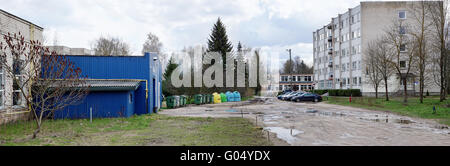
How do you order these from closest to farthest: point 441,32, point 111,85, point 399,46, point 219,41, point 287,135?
point 287,135
point 111,85
point 441,32
point 399,46
point 219,41

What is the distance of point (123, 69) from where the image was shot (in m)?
21.8

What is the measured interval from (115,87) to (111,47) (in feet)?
136

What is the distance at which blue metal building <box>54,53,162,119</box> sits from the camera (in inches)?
749

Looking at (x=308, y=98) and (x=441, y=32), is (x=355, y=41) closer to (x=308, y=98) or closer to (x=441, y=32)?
(x=308, y=98)

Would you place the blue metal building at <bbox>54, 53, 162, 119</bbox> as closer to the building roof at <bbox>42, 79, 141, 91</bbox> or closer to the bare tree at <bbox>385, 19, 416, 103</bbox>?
the building roof at <bbox>42, 79, 141, 91</bbox>

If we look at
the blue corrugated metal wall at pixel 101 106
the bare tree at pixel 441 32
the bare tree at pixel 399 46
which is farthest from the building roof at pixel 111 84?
the bare tree at pixel 441 32

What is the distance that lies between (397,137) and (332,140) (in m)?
2.56

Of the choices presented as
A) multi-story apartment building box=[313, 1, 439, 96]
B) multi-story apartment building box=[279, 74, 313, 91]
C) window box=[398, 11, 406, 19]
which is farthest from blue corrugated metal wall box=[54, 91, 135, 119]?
multi-story apartment building box=[279, 74, 313, 91]

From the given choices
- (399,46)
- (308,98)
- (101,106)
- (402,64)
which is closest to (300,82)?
(402,64)

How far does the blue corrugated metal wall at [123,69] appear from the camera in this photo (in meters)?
21.2

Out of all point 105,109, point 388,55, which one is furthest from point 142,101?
point 388,55

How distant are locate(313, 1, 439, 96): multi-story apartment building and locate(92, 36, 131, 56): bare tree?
38.8 m

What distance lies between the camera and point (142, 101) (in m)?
22.4
